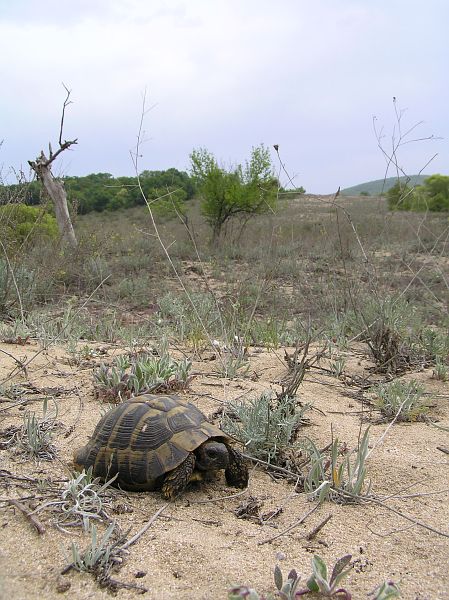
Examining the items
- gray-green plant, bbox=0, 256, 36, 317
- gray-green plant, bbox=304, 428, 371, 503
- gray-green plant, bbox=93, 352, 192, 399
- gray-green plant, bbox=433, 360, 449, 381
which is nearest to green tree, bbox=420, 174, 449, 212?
gray-green plant, bbox=0, 256, 36, 317

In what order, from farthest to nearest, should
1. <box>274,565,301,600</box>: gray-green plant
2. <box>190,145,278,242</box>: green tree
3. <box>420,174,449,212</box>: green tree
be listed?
<box>420,174,449,212</box>: green tree
<box>190,145,278,242</box>: green tree
<box>274,565,301,600</box>: gray-green plant

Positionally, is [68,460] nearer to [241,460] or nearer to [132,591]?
[241,460]

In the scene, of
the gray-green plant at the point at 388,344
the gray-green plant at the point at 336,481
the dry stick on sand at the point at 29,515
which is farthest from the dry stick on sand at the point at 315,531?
the gray-green plant at the point at 388,344

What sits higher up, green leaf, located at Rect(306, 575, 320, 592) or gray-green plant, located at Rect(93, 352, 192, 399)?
gray-green plant, located at Rect(93, 352, 192, 399)

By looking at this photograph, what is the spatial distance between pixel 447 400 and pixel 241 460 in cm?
189

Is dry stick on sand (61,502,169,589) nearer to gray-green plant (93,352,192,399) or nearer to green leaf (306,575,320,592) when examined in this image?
green leaf (306,575,320,592)

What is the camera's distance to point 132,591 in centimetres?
183

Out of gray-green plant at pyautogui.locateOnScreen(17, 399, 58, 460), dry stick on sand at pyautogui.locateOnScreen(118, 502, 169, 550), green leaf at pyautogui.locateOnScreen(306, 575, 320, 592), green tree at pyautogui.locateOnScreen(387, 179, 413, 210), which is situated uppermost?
green tree at pyautogui.locateOnScreen(387, 179, 413, 210)

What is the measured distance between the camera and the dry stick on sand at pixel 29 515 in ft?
6.87

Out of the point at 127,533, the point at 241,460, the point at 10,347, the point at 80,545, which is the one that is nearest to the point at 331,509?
the point at 241,460

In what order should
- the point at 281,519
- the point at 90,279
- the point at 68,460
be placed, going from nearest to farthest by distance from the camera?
the point at 281,519 < the point at 68,460 < the point at 90,279

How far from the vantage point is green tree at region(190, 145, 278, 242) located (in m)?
17.8

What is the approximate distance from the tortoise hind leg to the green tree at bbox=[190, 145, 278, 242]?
15.2m

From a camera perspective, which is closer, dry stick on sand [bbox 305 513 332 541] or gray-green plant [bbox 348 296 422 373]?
dry stick on sand [bbox 305 513 332 541]
